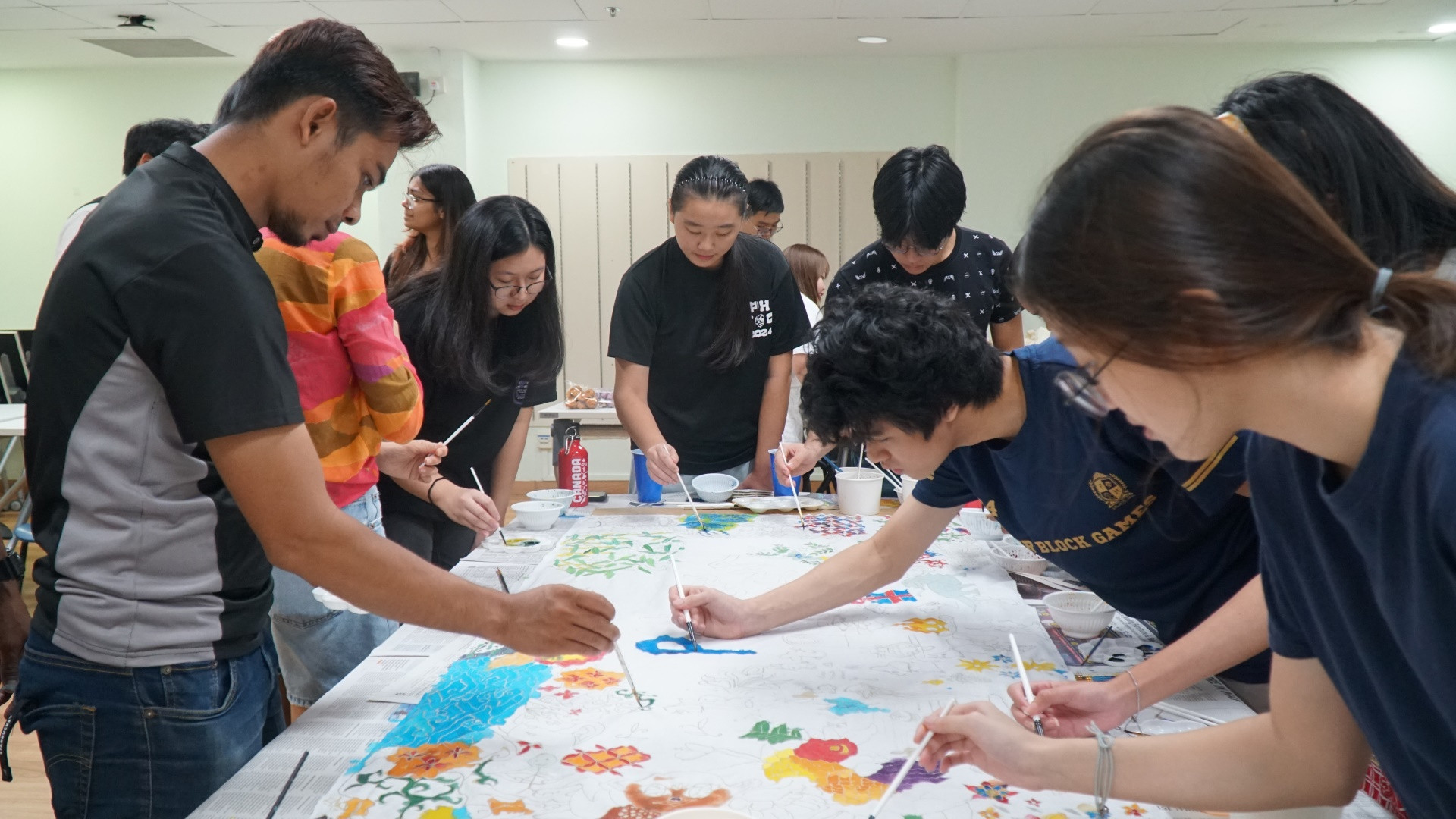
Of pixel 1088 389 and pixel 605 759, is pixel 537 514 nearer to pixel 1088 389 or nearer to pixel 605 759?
pixel 605 759

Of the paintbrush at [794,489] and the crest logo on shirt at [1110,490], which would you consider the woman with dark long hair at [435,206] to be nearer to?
the paintbrush at [794,489]

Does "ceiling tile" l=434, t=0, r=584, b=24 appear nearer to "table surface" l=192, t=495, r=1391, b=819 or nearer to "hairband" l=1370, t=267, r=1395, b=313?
"table surface" l=192, t=495, r=1391, b=819

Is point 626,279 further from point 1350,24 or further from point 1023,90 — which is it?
point 1350,24

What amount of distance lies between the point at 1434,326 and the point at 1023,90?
19.6 feet

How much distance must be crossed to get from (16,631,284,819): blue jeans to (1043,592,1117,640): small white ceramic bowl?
119 cm

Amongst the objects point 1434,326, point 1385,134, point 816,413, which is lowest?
point 816,413

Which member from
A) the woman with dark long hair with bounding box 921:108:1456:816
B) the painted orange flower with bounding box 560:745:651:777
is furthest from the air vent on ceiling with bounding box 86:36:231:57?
the woman with dark long hair with bounding box 921:108:1456:816

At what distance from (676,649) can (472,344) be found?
105cm

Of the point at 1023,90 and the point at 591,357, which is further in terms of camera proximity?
the point at 591,357

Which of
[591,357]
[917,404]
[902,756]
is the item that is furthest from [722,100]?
[902,756]

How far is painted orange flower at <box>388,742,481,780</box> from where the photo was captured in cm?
112

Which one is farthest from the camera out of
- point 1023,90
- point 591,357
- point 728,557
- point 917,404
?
point 591,357

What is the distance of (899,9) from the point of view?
5082mm

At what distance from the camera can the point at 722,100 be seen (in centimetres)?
634
